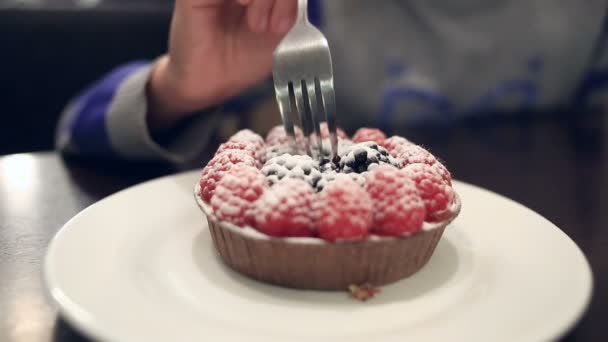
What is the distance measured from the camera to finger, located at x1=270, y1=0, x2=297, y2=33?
→ 4.11 ft

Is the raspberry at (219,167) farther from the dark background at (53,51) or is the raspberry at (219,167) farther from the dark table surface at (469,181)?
the dark background at (53,51)

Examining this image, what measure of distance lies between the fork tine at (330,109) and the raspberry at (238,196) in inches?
7.0

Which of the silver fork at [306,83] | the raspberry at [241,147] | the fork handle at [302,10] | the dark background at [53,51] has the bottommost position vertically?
the dark background at [53,51]

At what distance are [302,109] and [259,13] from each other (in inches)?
14.2

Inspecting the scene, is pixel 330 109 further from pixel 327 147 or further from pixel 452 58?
pixel 452 58

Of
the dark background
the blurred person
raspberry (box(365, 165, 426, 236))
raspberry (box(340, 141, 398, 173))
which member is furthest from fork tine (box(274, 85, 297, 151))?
the dark background

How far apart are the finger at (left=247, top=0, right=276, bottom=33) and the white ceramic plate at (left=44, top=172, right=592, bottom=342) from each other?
0.47 m

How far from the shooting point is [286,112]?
98cm

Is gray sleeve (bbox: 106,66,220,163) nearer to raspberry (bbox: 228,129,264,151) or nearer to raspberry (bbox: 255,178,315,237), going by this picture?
raspberry (bbox: 228,129,264,151)

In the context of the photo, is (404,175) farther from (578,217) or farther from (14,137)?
(14,137)

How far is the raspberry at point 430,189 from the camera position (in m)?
0.84

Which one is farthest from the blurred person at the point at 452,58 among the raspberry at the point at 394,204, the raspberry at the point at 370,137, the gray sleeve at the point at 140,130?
the raspberry at the point at 394,204

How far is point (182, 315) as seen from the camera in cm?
67

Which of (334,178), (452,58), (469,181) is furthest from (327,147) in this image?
(452,58)
